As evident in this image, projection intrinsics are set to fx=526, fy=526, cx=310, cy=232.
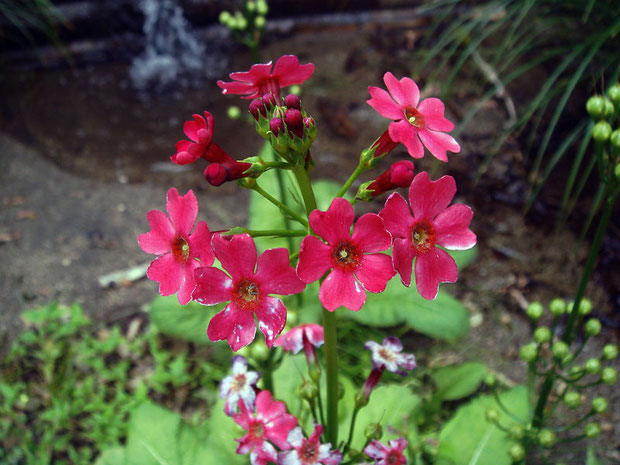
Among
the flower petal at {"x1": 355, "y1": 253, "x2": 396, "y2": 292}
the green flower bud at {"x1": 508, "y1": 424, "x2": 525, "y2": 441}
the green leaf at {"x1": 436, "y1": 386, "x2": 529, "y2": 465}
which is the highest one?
the flower petal at {"x1": 355, "y1": 253, "x2": 396, "y2": 292}

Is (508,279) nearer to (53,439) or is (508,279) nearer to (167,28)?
(53,439)

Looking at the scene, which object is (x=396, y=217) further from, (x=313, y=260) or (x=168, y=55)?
(x=168, y=55)

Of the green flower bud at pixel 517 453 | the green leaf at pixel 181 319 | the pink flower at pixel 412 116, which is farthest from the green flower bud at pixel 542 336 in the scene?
the green leaf at pixel 181 319

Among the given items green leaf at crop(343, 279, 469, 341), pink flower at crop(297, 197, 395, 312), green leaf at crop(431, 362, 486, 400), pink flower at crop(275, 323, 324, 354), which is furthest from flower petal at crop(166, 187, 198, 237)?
green leaf at crop(431, 362, 486, 400)

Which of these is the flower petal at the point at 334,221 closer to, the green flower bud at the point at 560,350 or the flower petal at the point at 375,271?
the flower petal at the point at 375,271

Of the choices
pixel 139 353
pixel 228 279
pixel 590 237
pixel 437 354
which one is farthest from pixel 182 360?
pixel 590 237

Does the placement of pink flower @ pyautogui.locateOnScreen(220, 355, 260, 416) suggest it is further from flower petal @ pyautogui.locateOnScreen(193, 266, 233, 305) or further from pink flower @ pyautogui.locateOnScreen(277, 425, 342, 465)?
flower petal @ pyautogui.locateOnScreen(193, 266, 233, 305)
